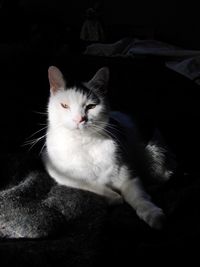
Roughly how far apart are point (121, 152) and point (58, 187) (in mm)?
266

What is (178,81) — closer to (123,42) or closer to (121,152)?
(121,152)

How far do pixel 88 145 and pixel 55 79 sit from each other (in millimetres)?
263

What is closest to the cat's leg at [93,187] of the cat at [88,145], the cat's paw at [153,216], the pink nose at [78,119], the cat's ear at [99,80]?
the cat at [88,145]

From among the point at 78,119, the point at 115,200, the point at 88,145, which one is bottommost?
the point at 115,200

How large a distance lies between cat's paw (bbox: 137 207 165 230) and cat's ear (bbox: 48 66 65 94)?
0.52 m

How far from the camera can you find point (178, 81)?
1.64m

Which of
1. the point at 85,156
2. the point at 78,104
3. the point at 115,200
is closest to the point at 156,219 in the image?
the point at 115,200

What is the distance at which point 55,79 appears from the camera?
128cm

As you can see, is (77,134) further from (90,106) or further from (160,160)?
(160,160)

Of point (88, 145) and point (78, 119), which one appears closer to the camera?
point (78, 119)

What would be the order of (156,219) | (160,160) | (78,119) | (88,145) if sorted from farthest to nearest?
(160,160) < (88,145) < (78,119) < (156,219)

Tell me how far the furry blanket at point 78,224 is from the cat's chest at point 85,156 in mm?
74

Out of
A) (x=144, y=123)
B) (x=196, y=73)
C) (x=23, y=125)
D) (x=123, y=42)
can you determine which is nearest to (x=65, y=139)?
(x=23, y=125)

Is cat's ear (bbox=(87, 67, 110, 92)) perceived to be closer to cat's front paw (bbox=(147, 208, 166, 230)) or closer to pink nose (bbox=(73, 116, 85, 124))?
pink nose (bbox=(73, 116, 85, 124))
